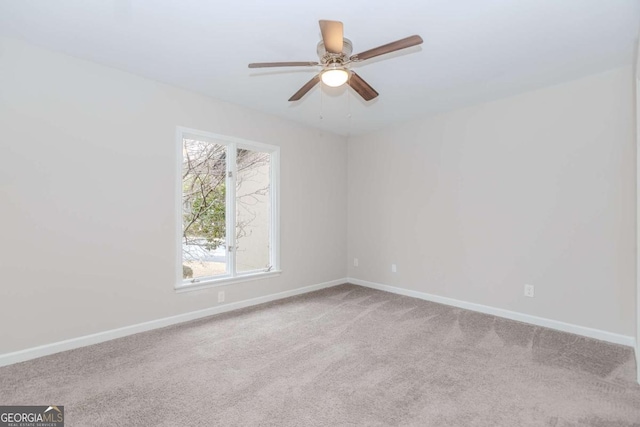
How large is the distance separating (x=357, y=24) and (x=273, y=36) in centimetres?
64

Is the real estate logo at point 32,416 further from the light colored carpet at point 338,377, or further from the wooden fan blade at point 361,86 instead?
the wooden fan blade at point 361,86

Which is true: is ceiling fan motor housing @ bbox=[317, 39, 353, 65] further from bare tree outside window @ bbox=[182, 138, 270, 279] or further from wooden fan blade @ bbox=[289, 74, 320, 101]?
bare tree outside window @ bbox=[182, 138, 270, 279]

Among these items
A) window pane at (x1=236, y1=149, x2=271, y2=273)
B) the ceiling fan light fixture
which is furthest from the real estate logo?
the ceiling fan light fixture

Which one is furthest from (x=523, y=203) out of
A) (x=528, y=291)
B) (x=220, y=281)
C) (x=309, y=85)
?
(x=220, y=281)

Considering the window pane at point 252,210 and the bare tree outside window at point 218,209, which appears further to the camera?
the window pane at point 252,210

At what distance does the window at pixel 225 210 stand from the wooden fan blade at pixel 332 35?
2.16 m

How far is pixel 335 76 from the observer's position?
2.30 metres

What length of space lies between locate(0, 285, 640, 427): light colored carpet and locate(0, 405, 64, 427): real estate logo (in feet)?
0.20

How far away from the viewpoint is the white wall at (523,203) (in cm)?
301

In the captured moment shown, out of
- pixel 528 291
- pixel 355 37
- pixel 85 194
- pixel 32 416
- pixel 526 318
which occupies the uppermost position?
pixel 355 37

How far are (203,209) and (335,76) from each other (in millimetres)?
2312

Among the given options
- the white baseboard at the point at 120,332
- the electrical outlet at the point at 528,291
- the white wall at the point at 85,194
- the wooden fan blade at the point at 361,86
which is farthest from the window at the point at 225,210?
the electrical outlet at the point at 528,291

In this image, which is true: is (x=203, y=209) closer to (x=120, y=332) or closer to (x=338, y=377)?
(x=120, y=332)

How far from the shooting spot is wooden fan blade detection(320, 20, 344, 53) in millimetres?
1850
